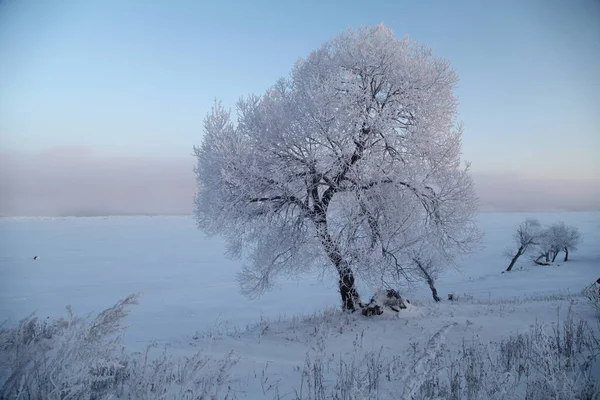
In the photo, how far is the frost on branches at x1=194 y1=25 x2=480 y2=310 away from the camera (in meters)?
9.08

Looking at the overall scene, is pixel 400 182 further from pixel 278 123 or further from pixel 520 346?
pixel 520 346

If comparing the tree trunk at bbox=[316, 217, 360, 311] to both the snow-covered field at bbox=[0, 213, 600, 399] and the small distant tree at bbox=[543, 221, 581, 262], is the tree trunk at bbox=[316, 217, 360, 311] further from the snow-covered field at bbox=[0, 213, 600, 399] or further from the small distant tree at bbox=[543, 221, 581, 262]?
the small distant tree at bbox=[543, 221, 581, 262]

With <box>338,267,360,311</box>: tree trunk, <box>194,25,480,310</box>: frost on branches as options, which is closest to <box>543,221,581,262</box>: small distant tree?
<box>194,25,480,310</box>: frost on branches

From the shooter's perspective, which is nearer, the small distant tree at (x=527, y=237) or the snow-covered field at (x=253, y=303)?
the snow-covered field at (x=253, y=303)

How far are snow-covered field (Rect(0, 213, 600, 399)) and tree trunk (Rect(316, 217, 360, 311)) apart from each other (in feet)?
2.10

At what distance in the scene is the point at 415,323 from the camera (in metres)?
8.94

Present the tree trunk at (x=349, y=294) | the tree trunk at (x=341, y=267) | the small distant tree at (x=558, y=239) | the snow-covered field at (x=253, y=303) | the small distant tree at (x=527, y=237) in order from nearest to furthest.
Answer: the snow-covered field at (x=253, y=303), the tree trunk at (x=341, y=267), the tree trunk at (x=349, y=294), the small distant tree at (x=527, y=237), the small distant tree at (x=558, y=239)

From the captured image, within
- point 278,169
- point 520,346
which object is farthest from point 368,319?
point 278,169

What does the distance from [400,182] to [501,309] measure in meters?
5.44

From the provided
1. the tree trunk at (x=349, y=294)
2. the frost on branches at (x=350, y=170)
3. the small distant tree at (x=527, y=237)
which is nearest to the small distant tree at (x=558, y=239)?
the small distant tree at (x=527, y=237)

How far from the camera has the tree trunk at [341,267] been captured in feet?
29.1

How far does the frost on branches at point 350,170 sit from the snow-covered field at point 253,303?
165 centimetres

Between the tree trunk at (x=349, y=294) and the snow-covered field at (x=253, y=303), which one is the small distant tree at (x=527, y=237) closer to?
the snow-covered field at (x=253, y=303)

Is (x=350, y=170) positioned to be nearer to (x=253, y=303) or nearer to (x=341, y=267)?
(x=341, y=267)
